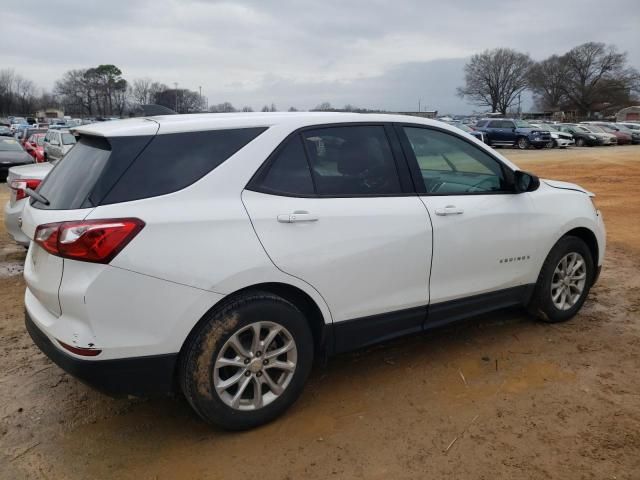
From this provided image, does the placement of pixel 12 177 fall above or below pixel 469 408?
above

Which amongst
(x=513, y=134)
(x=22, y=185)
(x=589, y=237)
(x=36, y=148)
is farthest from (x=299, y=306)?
(x=513, y=134)

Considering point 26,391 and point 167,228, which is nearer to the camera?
point 167,228

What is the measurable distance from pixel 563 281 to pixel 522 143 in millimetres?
30850

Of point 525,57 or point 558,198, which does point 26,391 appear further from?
point 525,57

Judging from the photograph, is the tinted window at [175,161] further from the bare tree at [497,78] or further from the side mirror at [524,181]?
the bare tree at [497,78]

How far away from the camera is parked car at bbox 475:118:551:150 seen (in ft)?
107

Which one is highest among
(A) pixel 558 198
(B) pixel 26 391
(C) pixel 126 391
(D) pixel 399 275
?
(A) pixel 558 198

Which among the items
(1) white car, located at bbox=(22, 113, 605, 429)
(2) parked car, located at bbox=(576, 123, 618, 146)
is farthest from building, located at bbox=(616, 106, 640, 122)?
(1) white car, located at bbox=(22, 113, 605, 429)

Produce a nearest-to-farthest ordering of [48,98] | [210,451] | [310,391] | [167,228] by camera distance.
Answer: [167,228] → [210,451] → [310,391] → [48,98]

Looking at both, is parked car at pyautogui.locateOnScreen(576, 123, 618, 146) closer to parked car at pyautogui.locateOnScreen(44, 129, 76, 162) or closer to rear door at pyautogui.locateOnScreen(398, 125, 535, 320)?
parked car at pyautogui.locateOnScreen(44, 129, 76, 162)

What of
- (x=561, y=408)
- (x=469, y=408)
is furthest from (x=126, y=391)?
(x=561, y=408)

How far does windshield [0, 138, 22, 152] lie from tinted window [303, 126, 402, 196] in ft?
57.4

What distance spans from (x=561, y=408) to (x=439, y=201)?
1455 mm

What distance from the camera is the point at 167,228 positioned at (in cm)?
268
